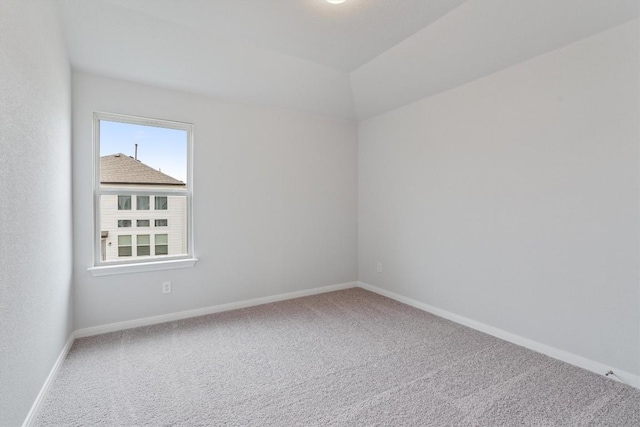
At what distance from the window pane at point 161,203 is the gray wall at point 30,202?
846 millimetres

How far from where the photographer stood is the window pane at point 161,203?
10.3 ft

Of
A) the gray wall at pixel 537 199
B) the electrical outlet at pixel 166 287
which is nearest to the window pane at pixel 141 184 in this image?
the electrical outlet at pixel 166 287

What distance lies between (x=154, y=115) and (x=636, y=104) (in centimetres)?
376

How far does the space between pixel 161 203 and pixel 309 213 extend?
167cm

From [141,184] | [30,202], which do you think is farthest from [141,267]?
[30,202]

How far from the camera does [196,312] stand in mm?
3256

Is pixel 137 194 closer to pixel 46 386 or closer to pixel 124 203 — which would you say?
pixel 124 203

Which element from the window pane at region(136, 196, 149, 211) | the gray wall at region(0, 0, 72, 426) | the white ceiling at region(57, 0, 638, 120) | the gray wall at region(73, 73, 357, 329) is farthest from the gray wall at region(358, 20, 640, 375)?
the gray wall at region(0, 0, 72, 426)

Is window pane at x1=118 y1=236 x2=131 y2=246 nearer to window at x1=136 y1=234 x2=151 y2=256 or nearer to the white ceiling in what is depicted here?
window at x1=136 y1=234 x2=151 y2=256

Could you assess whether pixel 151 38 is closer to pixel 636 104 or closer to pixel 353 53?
pixel 353 53

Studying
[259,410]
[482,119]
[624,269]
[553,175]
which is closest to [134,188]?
[259,410]

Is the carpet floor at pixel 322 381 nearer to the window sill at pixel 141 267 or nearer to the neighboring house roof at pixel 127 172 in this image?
the window sill at pixel 141 267

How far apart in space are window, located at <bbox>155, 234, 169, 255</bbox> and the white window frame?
2.1 inches

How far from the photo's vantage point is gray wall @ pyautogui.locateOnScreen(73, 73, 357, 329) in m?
2.77
